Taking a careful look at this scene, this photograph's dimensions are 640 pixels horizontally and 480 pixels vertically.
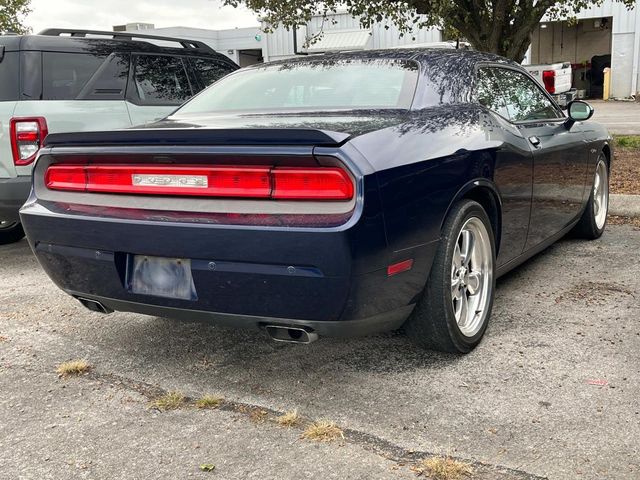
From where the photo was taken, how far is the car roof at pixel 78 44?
5.31 m

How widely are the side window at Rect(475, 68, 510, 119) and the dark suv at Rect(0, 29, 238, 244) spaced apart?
10.2 ft

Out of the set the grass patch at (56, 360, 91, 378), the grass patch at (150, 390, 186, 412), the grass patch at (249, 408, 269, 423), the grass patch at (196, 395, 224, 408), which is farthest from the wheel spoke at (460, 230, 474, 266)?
the grass patch at (56, 360, 91, 378)

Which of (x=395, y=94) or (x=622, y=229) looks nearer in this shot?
(x=395, y=94)

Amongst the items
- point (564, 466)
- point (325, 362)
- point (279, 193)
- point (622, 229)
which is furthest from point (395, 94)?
point (622, 229)

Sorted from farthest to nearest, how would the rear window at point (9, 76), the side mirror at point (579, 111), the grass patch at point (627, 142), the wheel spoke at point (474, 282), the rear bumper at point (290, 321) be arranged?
the grass patch at point (627, 142) → the rear window at point (9, 76) → the side mirror at point (579, 111) → the wheel spoke at point (474, 282) → the rear bumper at point (290, 321)

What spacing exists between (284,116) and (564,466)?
1907mm

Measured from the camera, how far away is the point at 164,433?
8.56ft

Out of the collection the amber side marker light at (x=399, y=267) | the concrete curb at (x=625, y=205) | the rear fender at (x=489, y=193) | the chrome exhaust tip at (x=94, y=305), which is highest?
the rear fender at (x=489, y=193)

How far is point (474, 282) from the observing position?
11.2ft

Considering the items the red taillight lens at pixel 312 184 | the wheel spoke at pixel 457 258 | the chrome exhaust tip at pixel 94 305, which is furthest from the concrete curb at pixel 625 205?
the chrome exhaust tip at pixel 94 305

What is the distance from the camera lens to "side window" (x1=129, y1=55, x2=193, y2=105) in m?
6.05

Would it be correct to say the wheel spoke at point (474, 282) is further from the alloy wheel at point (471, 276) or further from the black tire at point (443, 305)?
the black tire at point (443, 305)

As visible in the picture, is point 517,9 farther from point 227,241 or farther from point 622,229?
point 227,241

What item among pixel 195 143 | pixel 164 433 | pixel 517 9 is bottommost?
pixel 164 433
